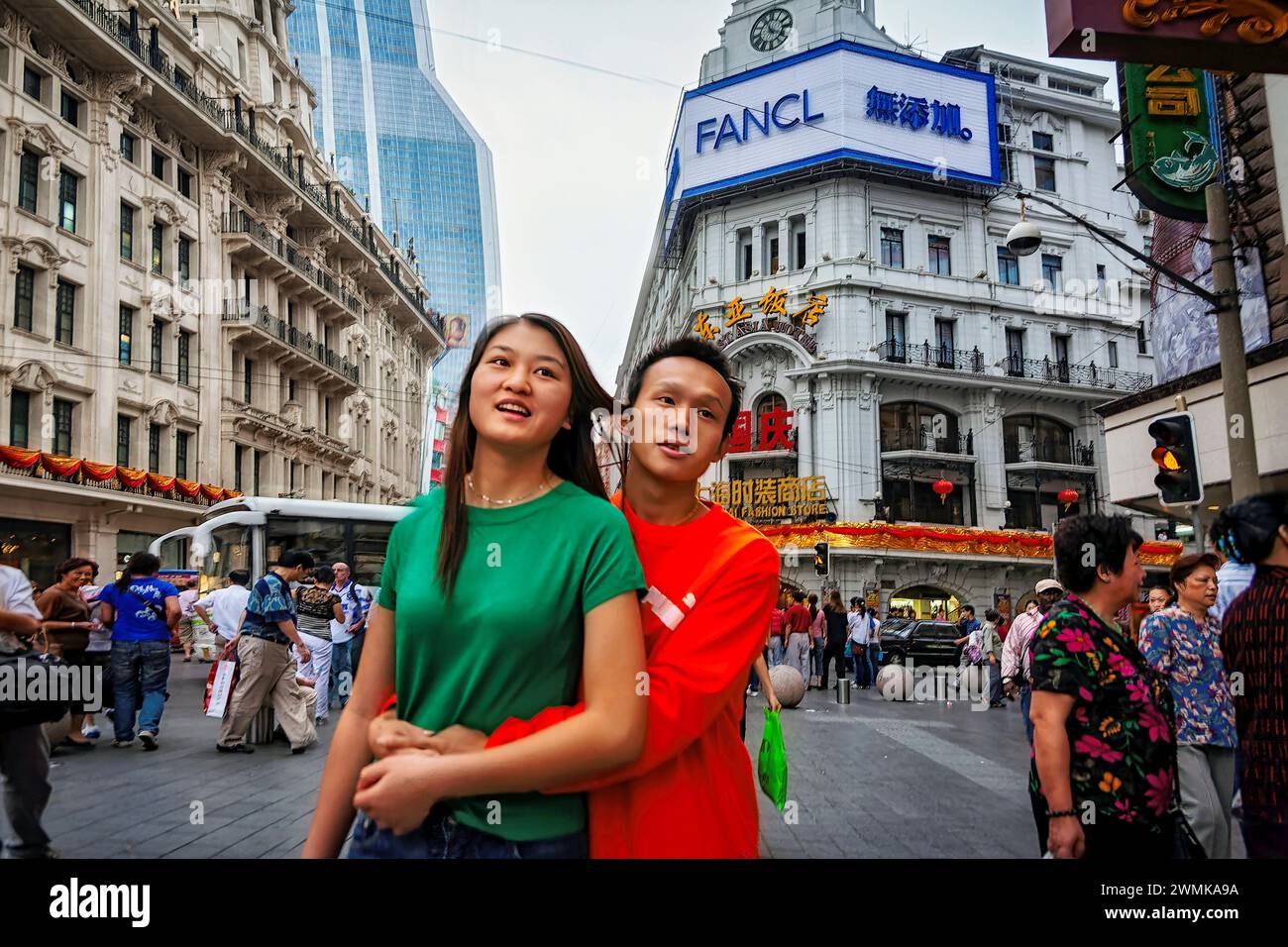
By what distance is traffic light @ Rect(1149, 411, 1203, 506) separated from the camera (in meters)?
3.38

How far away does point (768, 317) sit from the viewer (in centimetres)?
575

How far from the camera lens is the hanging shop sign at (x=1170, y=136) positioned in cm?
340

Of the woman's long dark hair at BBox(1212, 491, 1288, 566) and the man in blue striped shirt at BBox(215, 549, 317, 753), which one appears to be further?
the man in blue striped shirt at BBox(215, 549, 317, 753)

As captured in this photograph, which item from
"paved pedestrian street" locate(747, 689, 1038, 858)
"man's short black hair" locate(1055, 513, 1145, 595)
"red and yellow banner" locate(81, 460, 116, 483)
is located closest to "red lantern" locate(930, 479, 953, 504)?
"paved pedestrian street" locate(747, 689, 1038, 858)

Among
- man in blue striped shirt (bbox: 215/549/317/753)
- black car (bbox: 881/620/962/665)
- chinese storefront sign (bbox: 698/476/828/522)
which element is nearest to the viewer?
man in blue striped shirt (bbox: 215/549/317/753)

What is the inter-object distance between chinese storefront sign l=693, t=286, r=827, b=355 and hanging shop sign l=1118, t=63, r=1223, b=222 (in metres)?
1.85

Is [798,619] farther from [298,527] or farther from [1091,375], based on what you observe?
[298,527]

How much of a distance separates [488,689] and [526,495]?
1.07 ft

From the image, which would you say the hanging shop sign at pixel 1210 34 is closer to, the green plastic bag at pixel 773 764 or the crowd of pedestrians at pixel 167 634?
the green plastic bag at pixel 773 764

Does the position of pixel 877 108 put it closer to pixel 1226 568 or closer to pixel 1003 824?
pixel 1226 568

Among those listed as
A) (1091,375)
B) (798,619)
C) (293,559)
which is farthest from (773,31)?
(798,619)

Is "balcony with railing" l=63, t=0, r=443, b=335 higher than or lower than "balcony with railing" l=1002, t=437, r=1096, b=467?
higher

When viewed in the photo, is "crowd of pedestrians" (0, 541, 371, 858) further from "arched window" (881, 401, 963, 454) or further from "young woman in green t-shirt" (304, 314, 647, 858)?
"arched window" (881, 401, 963, 454)

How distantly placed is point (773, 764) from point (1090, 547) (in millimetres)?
1167
